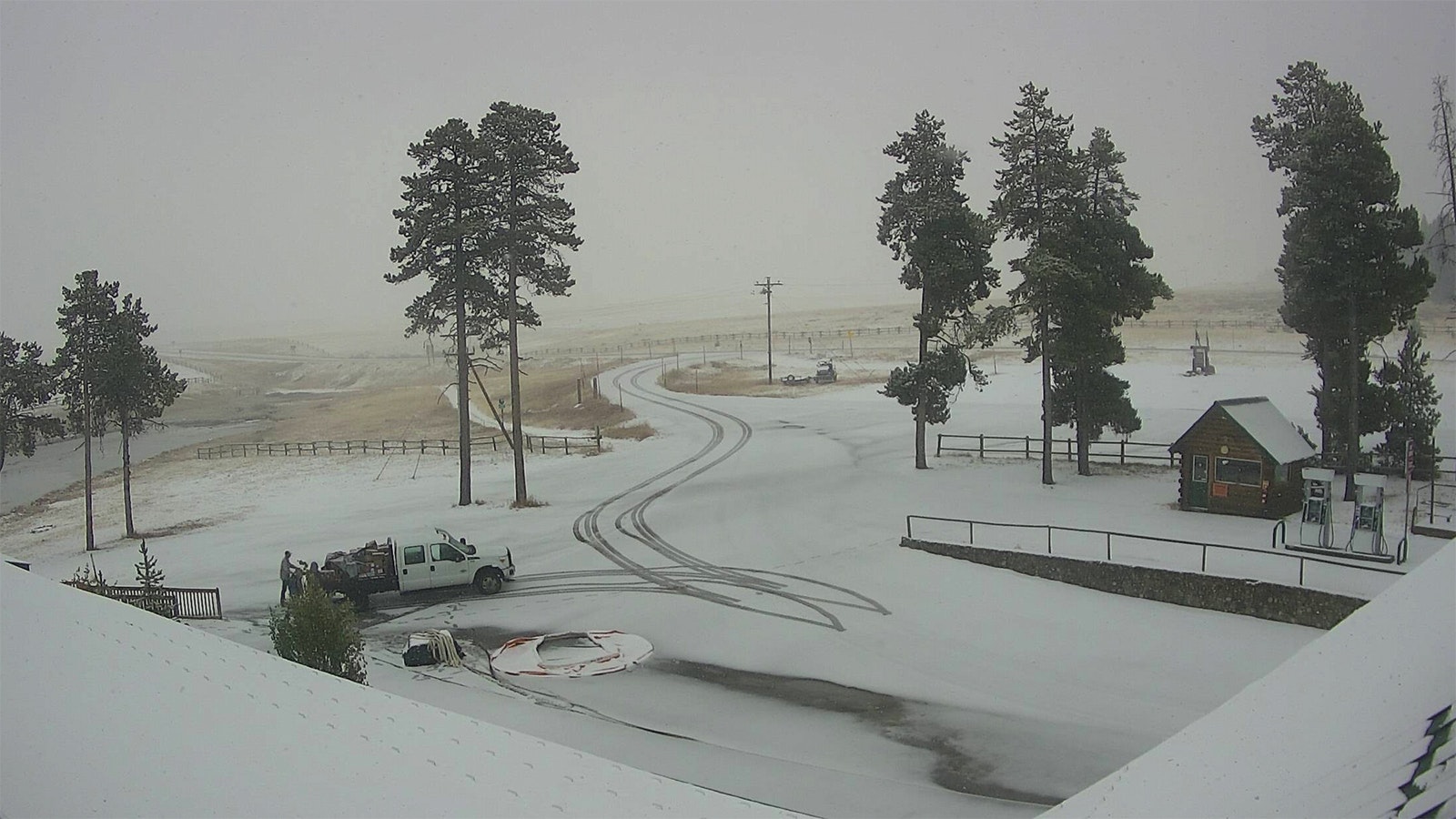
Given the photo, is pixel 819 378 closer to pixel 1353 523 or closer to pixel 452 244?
pixel 452 244

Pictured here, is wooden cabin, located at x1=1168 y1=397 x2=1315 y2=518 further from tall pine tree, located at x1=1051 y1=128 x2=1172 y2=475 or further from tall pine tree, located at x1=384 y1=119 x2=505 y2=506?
tall pine tree, located at x1=384 y1=119 x2=505 y2=506

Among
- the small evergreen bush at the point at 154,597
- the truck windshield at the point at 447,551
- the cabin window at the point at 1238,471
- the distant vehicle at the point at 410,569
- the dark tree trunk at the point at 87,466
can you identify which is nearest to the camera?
the small evergreen bush at the point at 154,597

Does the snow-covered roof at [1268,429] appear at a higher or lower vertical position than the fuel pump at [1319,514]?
higher

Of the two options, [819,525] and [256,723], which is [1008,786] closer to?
[256,723]

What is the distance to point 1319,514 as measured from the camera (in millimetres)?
15961

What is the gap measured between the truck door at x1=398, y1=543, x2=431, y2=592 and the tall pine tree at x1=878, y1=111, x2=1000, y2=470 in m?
14.0

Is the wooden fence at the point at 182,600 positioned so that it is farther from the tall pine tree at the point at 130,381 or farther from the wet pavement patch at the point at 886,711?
the wet pavement patch at the point at 886,711

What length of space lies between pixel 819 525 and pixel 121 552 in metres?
13.5

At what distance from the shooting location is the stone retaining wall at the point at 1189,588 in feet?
42.9

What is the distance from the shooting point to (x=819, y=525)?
805 inches

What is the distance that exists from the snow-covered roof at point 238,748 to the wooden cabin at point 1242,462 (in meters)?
15.0

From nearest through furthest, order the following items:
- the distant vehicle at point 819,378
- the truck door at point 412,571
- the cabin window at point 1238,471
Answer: the truck door at point 412,571 → the cabin window at point 1238,471 → the distant vehicle at point 819,378

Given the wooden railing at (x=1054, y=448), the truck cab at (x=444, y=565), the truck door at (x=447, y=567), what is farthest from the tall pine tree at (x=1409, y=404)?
the truck door at (x=447, y=567)

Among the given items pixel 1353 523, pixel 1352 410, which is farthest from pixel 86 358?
pixel 1352 410
